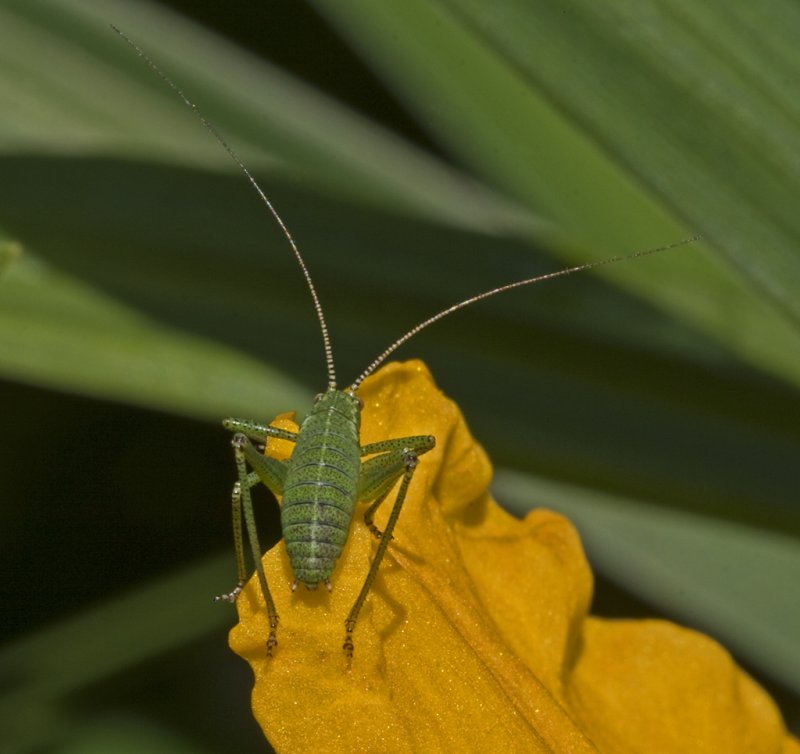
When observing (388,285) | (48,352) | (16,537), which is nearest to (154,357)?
(48,352)

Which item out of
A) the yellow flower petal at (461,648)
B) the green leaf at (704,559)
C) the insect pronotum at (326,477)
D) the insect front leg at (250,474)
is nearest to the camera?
the yellow flower petal at (461,648)

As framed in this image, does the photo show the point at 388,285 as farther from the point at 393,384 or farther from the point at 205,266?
the point at 393,384

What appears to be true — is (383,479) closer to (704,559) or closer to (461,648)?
(461,648)

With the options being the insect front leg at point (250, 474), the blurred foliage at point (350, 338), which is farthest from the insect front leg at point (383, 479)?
the blurred foliage at point (350, 338)

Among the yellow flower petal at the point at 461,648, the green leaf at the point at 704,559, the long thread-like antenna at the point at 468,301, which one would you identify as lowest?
the green leaf at the point at 704,559

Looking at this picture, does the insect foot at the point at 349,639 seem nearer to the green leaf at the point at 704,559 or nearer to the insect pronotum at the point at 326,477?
the insect pronotum at the point at 326,477

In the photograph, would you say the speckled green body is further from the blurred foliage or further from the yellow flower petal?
the blurred foliage
